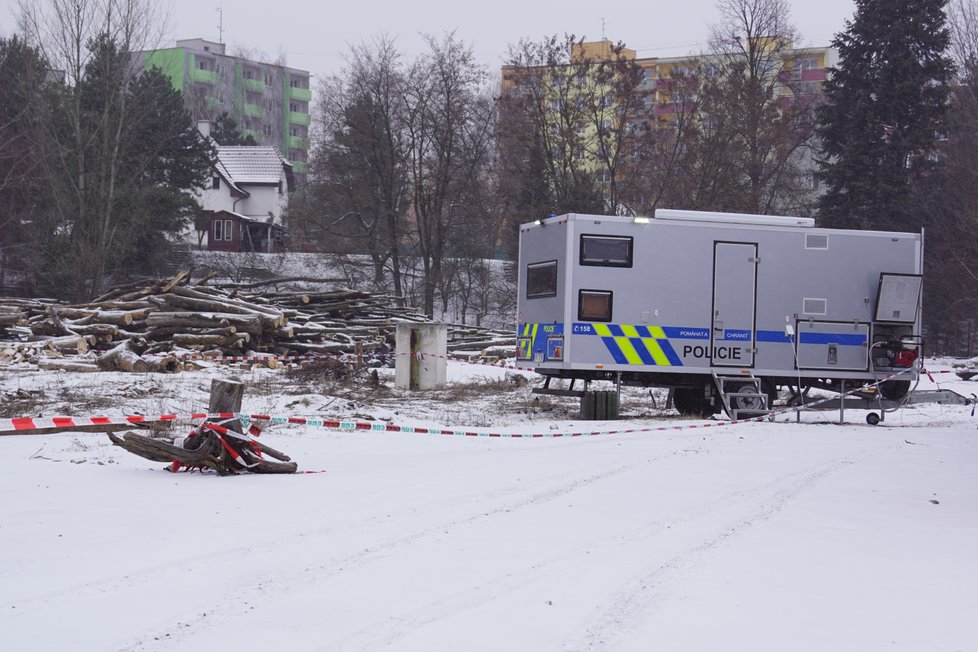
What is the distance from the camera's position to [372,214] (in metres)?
45.1

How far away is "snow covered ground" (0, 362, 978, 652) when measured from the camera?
505 cm

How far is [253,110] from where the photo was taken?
10312 centimetres

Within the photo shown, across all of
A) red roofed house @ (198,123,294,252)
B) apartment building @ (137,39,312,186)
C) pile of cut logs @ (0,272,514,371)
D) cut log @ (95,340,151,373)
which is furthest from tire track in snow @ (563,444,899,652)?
apartment building @ (137,39,312,186)

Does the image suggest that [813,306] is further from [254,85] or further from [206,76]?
[254,85]

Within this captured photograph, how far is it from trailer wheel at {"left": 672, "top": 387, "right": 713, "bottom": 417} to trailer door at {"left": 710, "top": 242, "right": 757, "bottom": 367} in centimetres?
100

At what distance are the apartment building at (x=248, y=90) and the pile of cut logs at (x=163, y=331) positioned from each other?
7263cm

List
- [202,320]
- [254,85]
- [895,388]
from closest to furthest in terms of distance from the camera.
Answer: [895,388] < [202,320] < [254,85]

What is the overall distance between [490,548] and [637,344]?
35.2ft

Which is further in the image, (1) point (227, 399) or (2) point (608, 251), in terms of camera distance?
(2) point (608, 251)

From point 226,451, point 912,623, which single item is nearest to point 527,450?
point 226,451

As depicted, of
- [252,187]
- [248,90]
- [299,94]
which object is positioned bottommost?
[252,187]

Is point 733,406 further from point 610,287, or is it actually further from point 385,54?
point 385,54

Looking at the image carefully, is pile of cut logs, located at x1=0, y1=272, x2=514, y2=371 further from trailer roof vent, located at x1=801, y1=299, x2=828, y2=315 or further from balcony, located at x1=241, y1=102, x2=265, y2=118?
balcony, located at x1=241, y1=102, x2=265, y2=118

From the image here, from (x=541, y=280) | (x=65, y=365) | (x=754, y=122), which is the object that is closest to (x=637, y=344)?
Answer: (x=541, y=280)
